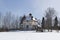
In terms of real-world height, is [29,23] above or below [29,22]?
below

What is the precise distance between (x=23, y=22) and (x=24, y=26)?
282 cm

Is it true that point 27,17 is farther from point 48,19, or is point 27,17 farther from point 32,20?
point 48,19

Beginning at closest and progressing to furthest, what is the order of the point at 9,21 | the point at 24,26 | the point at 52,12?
the point at 52,12 → the point at 24,26 → the point at 9,21

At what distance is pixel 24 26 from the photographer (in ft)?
180

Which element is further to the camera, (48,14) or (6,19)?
→ (6,19)

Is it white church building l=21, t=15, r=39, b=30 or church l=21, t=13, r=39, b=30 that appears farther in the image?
church l=21, t=13, r=39, b=30

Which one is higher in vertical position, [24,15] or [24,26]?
[24,15]

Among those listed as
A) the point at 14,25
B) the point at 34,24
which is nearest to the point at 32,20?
the point at 34,24

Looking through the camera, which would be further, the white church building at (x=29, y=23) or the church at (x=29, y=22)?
the church at (x=29, y=22)

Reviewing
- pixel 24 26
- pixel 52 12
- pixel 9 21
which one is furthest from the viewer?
pixel 9 21

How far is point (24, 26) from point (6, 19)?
890cm

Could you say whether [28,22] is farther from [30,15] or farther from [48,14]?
[48,14]

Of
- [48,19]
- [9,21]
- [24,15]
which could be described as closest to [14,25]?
[9,21]

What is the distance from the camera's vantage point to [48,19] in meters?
49.9
